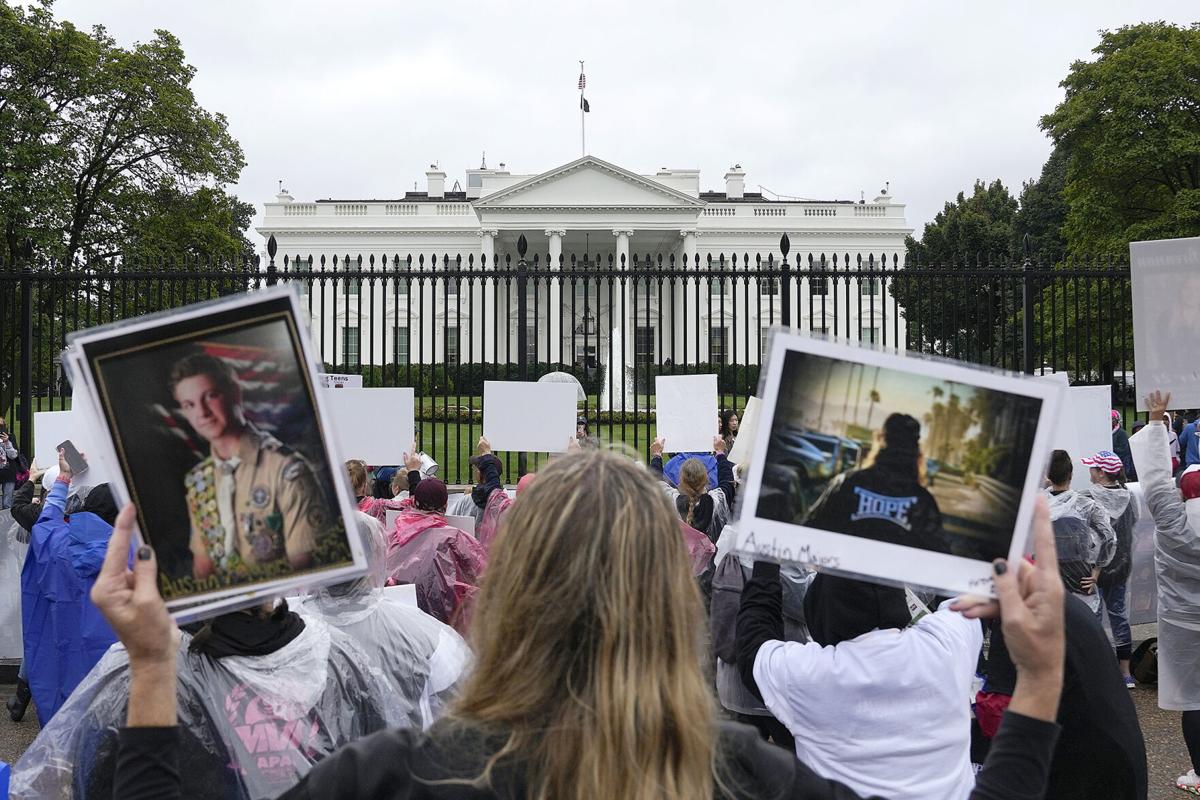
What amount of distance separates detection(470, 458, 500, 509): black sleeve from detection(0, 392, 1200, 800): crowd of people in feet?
3.63

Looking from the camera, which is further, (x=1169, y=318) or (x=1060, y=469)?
(x=1060, y=469)

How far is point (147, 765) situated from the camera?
1.35 meters

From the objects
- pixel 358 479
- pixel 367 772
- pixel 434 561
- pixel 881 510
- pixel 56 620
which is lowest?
pixel 56 620

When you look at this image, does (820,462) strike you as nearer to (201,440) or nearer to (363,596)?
(201,440)

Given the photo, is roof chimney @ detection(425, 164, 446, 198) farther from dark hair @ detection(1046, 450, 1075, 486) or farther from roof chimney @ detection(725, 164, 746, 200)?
dark hair @ detection(1046, 450, 1075, 486)

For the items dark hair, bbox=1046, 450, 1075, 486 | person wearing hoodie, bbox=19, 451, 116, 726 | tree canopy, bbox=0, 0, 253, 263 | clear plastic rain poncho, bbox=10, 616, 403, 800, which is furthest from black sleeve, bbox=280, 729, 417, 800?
tree canopy, bbox=0, 0, 253, 263

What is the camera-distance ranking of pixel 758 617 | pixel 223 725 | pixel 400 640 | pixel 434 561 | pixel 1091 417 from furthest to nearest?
1. pixel 1091 417
2. pixel 434 561
3. pixel 400 640
4. pixel 758 617
5. pixel 223 725

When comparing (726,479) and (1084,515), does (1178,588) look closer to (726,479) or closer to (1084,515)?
(1084,515)

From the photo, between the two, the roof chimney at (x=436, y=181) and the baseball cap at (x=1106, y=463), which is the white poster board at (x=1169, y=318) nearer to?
the baseball cap at (x=1106, y=463)

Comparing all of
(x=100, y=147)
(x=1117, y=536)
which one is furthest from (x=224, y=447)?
(x=100, y=147)

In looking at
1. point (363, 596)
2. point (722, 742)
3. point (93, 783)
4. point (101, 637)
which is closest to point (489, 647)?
point (722, 742)

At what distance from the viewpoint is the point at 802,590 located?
13.6ft

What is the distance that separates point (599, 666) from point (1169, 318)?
5385 millimetres

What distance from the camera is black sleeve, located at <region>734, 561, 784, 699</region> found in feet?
9.04
